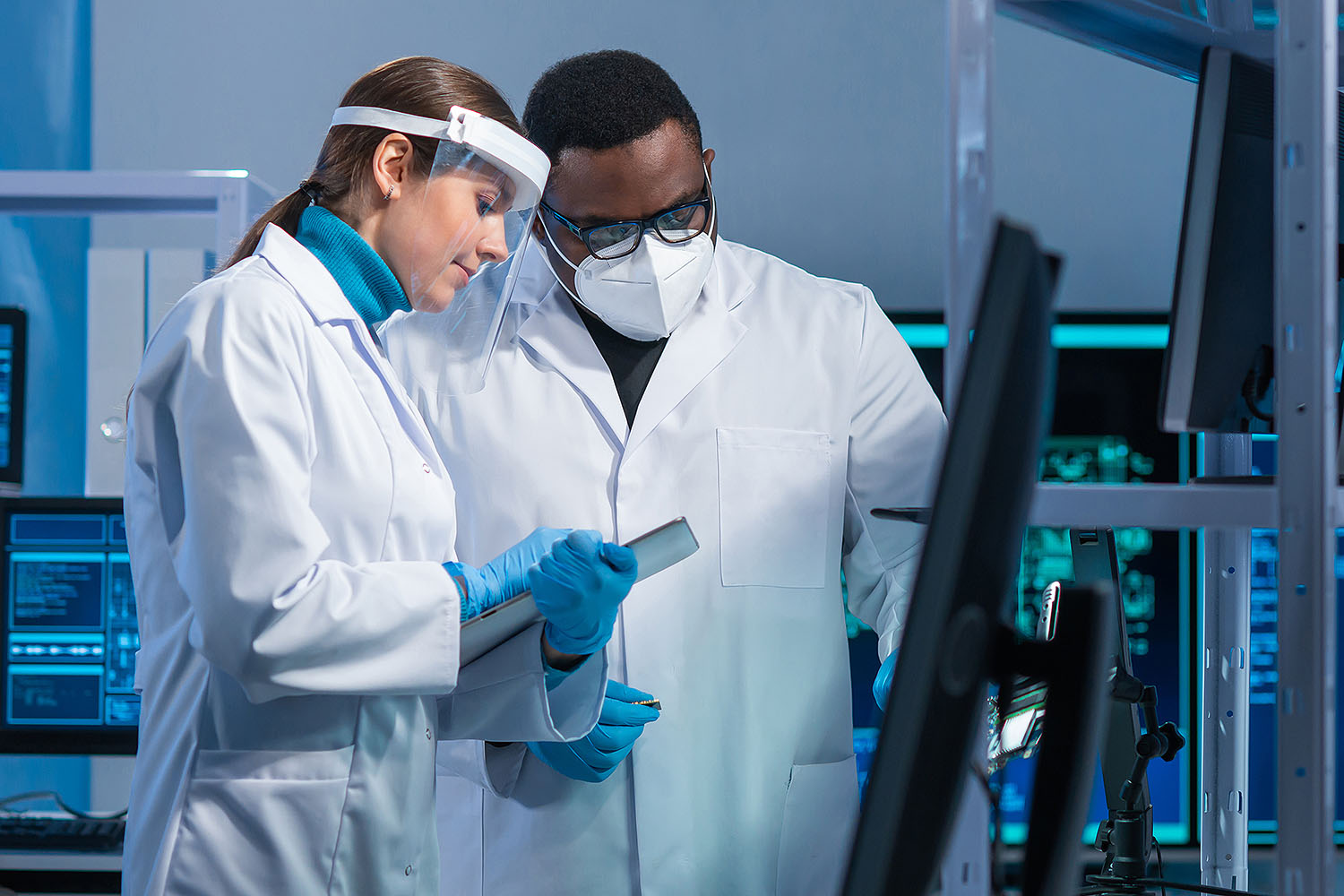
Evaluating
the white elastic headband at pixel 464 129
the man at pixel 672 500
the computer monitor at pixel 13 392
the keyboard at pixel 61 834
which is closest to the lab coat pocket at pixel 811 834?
the man at pixel 672 500

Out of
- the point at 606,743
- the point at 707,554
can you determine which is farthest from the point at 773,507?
the point at 606,743

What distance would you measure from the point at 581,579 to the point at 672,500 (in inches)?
11.7

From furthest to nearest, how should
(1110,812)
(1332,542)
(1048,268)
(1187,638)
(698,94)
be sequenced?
1. (698,94)
2. (1187,638)
3. (1110,812)
4. (1332,542)
5. (1048,268)

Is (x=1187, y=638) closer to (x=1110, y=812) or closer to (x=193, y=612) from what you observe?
(x=1110, y=812)

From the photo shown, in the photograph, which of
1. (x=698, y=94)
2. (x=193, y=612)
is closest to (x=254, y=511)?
(x=193, y=612)

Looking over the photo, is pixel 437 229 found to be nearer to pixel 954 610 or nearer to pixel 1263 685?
pixel 954 610

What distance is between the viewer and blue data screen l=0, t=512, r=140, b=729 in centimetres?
189

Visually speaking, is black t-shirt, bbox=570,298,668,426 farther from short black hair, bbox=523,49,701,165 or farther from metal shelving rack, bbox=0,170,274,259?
metal shelving rack, bbox=0,170,274,259

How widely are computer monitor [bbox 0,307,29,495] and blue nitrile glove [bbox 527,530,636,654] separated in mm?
1375

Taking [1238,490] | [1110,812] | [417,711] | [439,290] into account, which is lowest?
[1110,812]

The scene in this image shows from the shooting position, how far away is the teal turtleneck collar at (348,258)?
105cm

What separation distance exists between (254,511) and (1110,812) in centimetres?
101

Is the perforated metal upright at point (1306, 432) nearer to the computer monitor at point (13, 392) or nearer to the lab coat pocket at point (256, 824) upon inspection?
the lab coat pocket at point (256, 824)

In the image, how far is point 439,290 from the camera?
3.57 feet
